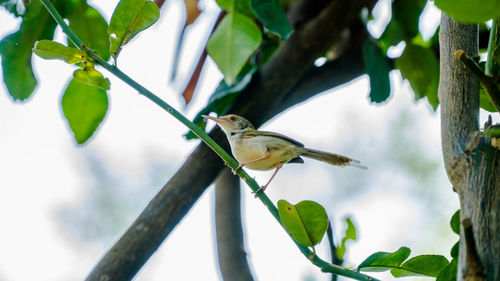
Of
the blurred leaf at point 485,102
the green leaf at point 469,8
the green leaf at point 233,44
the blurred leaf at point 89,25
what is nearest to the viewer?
the green leaf at point 469,8

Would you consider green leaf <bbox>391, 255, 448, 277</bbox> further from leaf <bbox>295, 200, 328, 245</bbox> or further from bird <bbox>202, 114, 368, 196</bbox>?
bird <bbox>202, 114, 368, 196</bbox>

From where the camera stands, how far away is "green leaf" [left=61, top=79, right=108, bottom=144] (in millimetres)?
1451

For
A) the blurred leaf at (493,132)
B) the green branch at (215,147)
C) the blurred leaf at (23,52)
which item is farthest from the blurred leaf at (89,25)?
the blurred leaf at (493,132)

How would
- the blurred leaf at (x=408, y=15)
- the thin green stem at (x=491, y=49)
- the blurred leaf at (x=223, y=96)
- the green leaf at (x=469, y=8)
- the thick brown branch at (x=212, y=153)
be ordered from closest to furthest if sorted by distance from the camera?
the green leaf at (x=469, y=8) → the thin green stem at (x=491, y=49) → the thick brown branch at (x=212, y=153) → the blurred leaf at (x=223, y=96) → the blurred leaf at (x=408, y=15)

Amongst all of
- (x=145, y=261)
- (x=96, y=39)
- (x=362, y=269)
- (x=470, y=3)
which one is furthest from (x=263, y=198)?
(x=96, y=39)

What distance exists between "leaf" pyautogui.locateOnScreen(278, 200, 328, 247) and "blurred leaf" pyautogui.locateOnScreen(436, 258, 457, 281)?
183 mm

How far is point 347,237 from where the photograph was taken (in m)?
1.12

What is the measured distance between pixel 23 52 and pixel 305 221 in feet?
3.83

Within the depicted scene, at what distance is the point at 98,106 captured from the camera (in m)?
1.49

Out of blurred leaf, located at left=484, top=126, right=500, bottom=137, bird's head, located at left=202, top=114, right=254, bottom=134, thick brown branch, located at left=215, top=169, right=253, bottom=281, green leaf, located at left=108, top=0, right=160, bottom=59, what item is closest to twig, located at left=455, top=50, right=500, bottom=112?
blurred leaf, located at left=484, top=126, right=500, bottom=137

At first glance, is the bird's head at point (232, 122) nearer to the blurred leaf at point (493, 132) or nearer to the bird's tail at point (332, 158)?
the bird's tail at point (332, 158)

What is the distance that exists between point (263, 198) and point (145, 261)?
1.97ft

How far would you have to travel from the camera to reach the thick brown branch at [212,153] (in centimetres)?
125

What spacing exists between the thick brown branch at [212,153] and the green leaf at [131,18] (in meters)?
0.54
